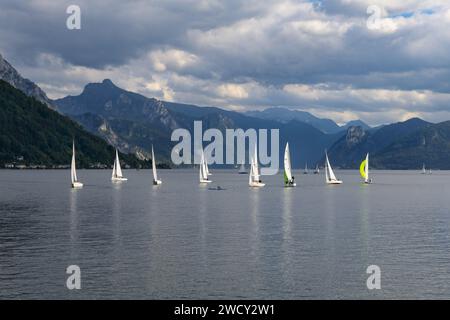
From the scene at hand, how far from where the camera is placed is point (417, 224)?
104 metres

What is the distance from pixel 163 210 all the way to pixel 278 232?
45269mm

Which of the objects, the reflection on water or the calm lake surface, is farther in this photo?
the reflection on water

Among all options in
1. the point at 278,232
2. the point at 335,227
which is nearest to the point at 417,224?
the point at 335,227

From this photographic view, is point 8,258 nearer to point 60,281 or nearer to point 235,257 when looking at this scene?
point 60,281

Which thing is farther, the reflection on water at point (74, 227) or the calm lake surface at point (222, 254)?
the reflection on water at point (74, 227)

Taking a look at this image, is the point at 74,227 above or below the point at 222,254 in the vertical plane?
above

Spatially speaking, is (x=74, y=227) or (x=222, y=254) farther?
(x=74, y=227)

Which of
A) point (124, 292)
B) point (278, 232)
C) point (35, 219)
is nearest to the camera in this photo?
point (124, 292)

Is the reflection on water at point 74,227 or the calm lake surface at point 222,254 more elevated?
the reflection on water at point 74,227

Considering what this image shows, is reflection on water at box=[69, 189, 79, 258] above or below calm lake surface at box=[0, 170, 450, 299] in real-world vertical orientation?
above

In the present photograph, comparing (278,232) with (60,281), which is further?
(278,232)
